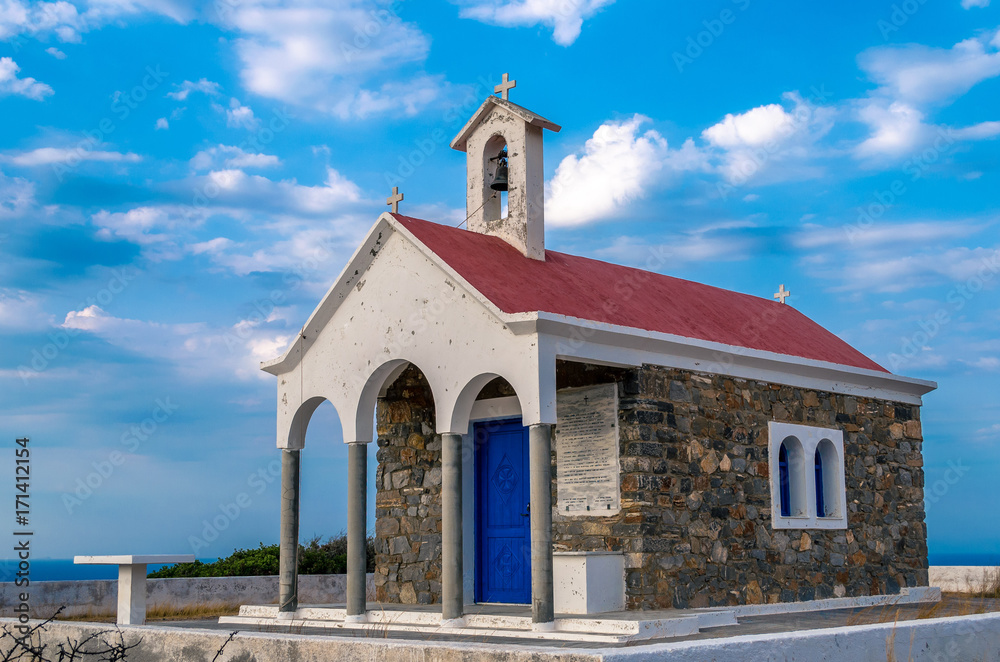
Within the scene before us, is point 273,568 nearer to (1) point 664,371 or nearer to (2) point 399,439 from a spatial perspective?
(2) point 399,439

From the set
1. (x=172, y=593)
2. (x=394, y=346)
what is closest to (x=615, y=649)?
(x=394, y=346)

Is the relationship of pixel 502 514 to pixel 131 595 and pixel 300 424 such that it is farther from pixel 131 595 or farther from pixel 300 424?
pixel 131 595

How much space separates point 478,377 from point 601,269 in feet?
12.3

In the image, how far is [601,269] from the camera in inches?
533

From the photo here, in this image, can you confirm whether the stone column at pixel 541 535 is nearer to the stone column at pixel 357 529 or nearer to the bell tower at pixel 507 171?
the stone column at pixel 357 529

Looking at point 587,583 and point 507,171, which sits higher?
point 507,171

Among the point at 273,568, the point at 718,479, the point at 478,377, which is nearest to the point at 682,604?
the point at 718,479

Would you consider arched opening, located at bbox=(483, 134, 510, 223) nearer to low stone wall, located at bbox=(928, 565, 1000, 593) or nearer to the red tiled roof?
the red tiled roof

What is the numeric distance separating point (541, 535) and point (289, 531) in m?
3.82

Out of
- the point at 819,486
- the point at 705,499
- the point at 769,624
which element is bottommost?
the point at 769,624

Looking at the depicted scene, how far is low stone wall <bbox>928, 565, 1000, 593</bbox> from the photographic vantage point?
17.0 m

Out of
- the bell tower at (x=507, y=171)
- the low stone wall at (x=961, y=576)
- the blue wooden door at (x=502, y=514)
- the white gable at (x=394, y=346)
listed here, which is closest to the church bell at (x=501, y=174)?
the bell tower at (x=507, y=171)

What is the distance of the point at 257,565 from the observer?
1770cm

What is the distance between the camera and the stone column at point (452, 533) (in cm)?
1017
